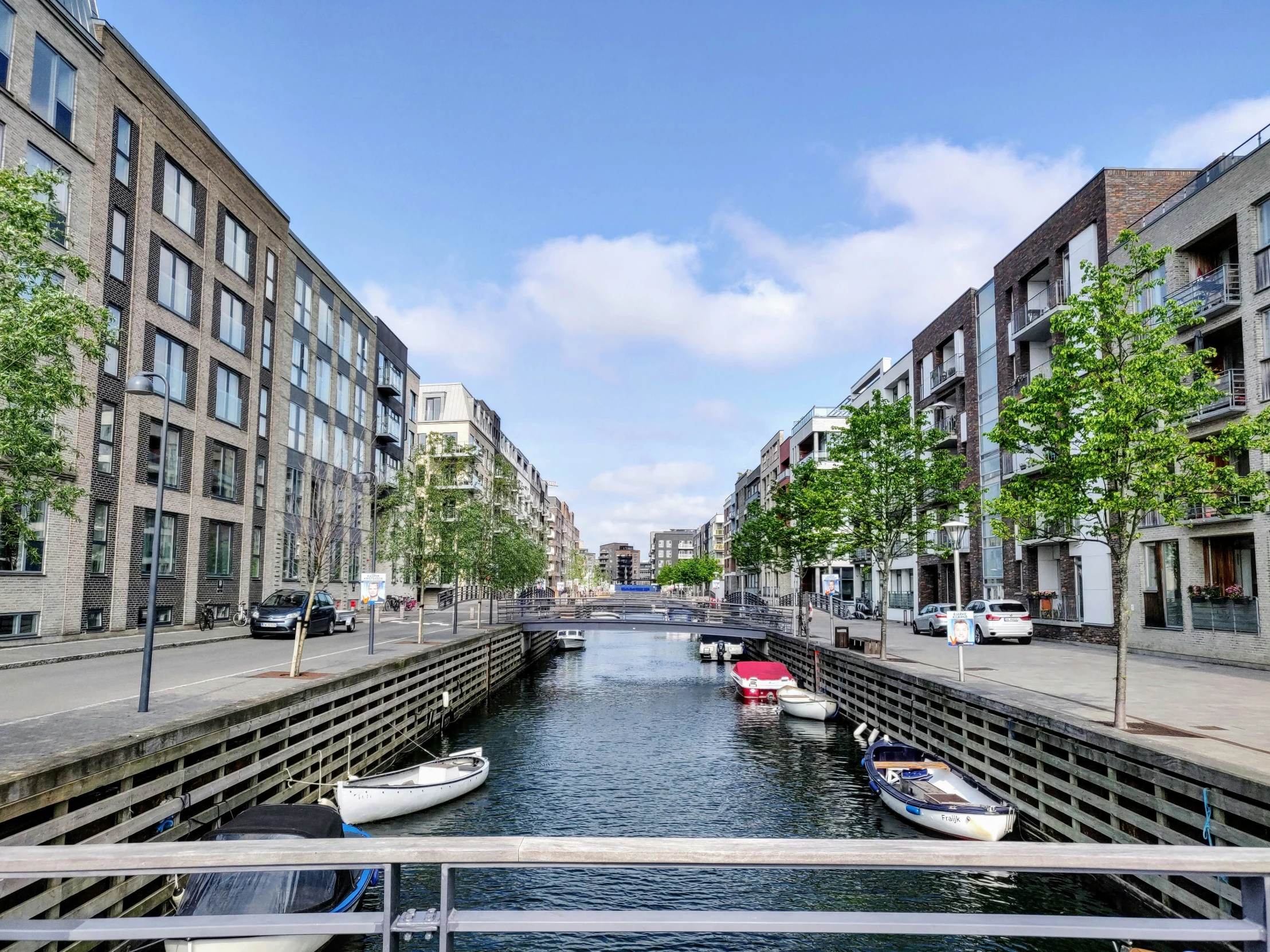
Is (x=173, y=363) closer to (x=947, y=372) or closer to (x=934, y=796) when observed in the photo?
(x=934, y=796)

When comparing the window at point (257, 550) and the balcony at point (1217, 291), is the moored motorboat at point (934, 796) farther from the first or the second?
the window at point (257, 550)

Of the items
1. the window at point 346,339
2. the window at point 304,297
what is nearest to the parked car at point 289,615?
the window at point 304,297

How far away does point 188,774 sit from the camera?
12812mm

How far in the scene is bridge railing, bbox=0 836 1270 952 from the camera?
2.80 m

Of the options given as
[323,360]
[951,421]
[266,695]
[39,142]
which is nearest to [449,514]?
[323,360]

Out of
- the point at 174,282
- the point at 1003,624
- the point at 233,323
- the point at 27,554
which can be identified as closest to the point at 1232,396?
the point at 1003,624

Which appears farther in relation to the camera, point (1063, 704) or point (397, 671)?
point (397, 671)

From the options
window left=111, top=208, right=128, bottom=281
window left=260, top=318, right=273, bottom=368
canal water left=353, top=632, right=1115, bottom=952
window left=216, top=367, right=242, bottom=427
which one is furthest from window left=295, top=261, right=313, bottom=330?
canal water left=353, top=632, right=1115, bottom=952

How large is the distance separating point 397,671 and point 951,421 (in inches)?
1456

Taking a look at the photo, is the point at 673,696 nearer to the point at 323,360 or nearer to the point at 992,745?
the point at 992,745

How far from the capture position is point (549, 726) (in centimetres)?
2833

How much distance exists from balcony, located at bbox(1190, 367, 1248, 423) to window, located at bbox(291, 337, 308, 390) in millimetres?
43335

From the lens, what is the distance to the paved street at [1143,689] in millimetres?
13102

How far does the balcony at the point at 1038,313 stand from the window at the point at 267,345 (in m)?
37.6
